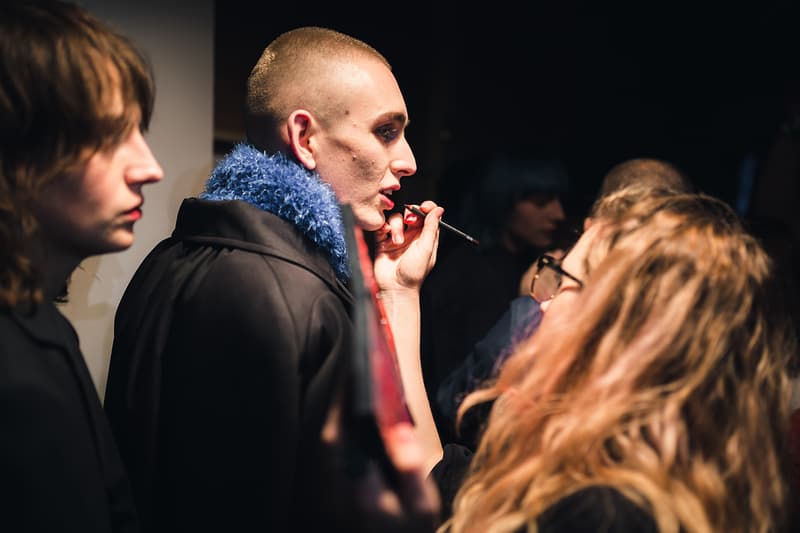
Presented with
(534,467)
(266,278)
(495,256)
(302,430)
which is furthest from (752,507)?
(495,256)

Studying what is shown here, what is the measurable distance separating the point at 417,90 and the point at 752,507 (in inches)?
104

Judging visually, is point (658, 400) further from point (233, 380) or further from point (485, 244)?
point (485, 244)

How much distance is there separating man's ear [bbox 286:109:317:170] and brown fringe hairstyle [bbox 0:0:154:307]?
0.55 m

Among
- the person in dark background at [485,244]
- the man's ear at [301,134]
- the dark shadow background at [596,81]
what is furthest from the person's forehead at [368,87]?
the dark shadow background at [596,81]

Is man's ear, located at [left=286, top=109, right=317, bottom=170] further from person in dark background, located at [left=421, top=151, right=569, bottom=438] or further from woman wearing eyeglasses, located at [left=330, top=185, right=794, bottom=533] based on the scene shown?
person in dark background, located at [left=421, top=151, right=569, bottom=438]

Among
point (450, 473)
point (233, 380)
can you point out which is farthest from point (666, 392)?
point (233, 380)

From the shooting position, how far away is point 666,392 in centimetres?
97

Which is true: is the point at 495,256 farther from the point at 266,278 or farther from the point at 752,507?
the point at 752,507

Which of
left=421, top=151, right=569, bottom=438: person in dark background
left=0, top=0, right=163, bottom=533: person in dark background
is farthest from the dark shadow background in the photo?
left=0, top=0, right=163, bottom=533: person in dark background

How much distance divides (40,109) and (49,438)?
42cm

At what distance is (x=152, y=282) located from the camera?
1.44 m

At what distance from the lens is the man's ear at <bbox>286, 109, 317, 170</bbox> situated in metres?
1.53

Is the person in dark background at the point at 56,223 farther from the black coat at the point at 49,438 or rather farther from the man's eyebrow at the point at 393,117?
the man's eyebrow at the point at 393,117

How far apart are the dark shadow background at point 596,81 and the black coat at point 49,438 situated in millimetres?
2327
